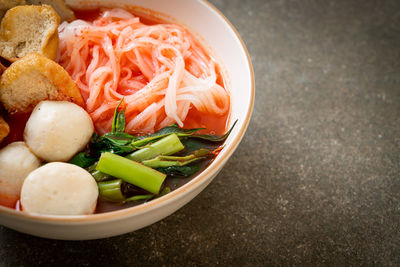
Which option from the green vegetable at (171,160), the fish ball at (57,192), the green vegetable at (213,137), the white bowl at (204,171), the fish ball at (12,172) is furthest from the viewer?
the green vegetable at (213,137)

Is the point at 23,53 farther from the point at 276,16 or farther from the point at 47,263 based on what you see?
the point at 276,16

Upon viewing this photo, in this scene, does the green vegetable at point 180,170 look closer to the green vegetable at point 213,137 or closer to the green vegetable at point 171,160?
the green vegetable at point 171,160

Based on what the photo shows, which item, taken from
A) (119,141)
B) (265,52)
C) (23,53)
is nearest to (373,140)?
(265,52)

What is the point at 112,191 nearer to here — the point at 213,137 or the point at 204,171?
the point at 204,171

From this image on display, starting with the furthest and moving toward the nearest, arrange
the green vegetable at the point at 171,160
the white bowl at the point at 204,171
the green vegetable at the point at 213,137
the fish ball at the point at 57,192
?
the green vegetable at the point at 213,137, the green vegetable at the point at 171,160, the fish ball at the point at 57,192, the white bowl at the point at 204,171

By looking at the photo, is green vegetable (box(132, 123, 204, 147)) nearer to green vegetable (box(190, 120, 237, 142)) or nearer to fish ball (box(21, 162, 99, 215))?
green vegetable (box(190, 120, 237, 142))

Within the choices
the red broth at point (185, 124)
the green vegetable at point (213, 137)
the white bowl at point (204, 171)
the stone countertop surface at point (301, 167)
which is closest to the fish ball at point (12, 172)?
the red broth at point (185, 124)

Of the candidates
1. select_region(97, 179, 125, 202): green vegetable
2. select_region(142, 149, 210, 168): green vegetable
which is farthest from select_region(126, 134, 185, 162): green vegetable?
select_region(97, 179, 125, 202): green vegetable
